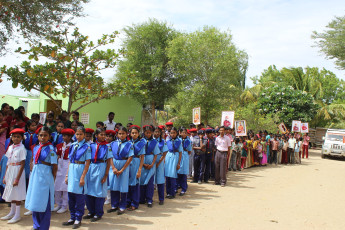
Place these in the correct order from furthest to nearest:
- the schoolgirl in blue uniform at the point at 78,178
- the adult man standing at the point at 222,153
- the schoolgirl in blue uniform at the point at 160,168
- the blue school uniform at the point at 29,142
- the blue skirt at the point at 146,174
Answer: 1. the adult man standing at the point at 222,153
2. the schoolgirl in blue uniform at the point at 160,168
3. the blue skirt at the point at 146,174
4. the blue school uniform at the point at 29,142
5. the schoolgirl in blue uniform at the point at 78,178

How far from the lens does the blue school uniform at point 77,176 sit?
4926mm

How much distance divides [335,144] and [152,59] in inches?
548

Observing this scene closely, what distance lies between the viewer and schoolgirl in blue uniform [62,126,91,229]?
4.91 m

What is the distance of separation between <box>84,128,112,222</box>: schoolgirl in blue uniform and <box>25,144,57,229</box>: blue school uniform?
70cm

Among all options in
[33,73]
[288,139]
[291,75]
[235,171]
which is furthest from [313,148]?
[33,73]

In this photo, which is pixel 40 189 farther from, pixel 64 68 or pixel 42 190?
pixel 64 68

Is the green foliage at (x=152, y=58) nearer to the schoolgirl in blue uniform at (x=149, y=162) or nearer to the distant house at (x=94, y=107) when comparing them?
the distant house at (x=94, y=107)

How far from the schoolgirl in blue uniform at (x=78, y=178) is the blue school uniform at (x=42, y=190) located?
1.20 ft

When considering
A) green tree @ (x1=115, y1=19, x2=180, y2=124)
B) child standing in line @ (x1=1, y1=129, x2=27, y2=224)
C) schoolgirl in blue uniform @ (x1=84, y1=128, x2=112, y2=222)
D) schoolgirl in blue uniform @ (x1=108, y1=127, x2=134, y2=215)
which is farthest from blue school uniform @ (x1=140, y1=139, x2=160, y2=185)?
green tree @ (x1=115, y1=19, x2=180, y2=124)

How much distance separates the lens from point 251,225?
216 inches

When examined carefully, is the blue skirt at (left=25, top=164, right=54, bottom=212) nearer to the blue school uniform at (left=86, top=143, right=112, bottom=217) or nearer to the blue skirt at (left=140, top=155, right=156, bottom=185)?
the blue school uniform at (left=86, top=143, right=112, bottom=217)

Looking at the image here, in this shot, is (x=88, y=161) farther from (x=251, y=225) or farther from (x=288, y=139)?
(x=288, y=139)

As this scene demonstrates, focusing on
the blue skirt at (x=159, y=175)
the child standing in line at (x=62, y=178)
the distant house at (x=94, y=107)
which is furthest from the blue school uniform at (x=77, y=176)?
the distant house at (x=94, y=107)

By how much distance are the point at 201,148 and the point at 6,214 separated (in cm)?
542
